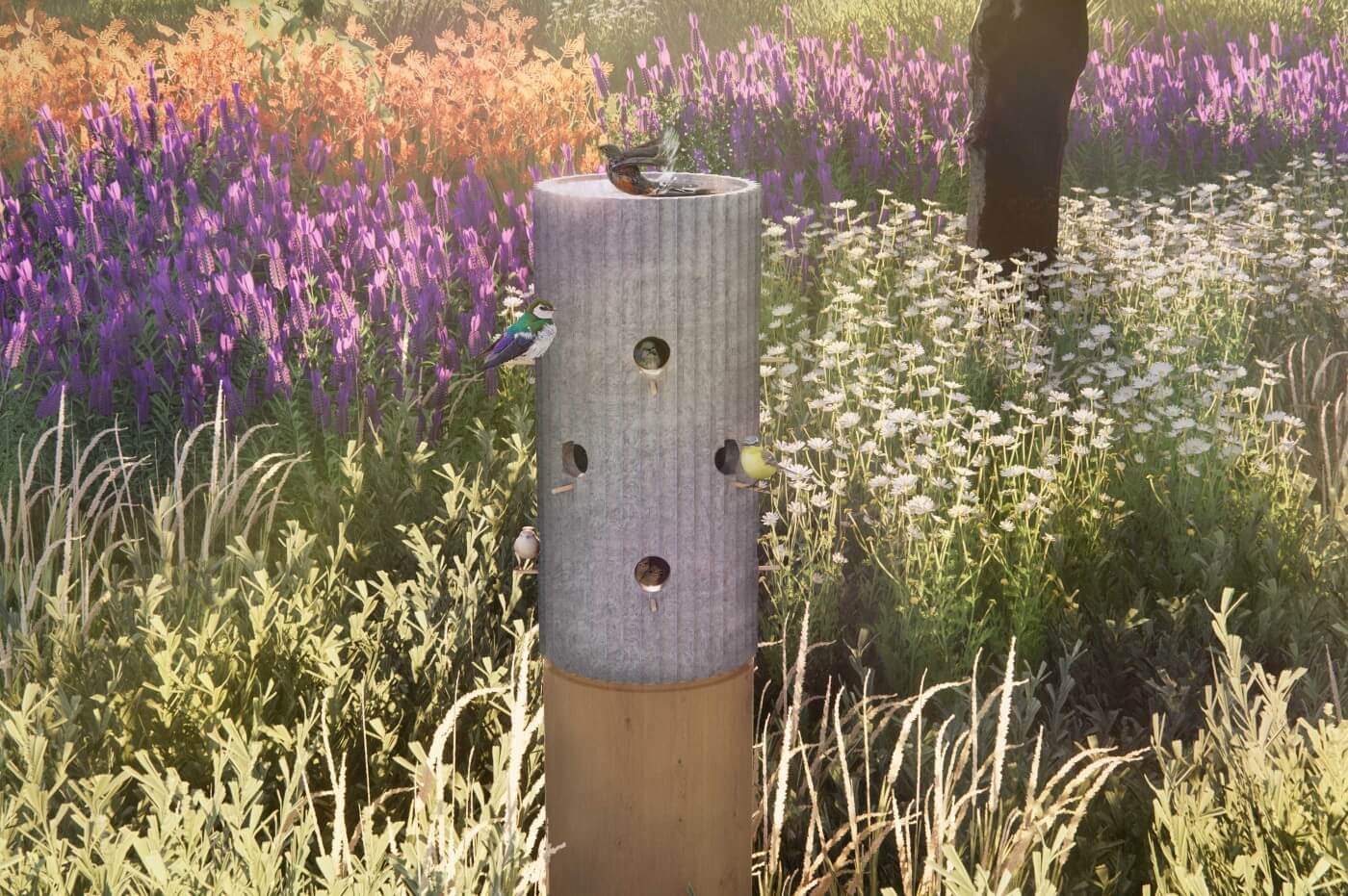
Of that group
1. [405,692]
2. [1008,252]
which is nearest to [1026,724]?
[405,692]

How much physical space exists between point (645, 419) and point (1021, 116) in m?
4.34

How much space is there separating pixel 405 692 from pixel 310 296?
199cm

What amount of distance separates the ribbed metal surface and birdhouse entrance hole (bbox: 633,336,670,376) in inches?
0.9

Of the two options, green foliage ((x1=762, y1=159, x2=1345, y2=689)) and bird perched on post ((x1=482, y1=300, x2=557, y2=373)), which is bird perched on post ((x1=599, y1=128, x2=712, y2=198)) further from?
green foliage ((x1=762, y1=159, x2=1345, y2=689))

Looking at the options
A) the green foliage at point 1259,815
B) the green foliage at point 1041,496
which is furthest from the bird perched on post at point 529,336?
the green foliage at point 1259,815

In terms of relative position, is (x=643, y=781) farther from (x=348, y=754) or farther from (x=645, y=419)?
Answer: (x=348, y=754)

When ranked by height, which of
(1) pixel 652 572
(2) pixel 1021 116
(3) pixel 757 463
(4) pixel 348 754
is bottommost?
(4) pixel 348 754

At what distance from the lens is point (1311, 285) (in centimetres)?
645

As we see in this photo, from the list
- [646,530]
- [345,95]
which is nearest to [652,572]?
[646,530]

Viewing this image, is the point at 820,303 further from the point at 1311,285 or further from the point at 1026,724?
the point at 1026,724

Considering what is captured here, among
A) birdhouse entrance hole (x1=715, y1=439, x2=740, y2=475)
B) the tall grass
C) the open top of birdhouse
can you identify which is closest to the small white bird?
the tall grass

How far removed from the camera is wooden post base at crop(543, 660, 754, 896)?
8.95 ft

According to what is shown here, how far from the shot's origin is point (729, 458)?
8.94 feet

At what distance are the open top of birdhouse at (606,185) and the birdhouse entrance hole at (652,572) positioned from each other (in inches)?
25.5
